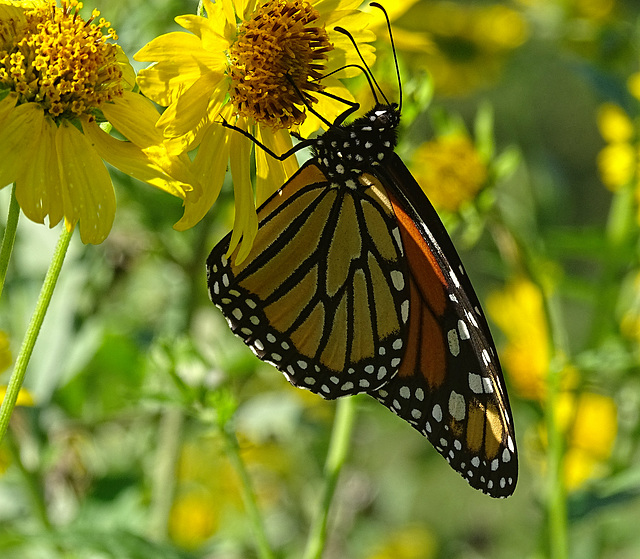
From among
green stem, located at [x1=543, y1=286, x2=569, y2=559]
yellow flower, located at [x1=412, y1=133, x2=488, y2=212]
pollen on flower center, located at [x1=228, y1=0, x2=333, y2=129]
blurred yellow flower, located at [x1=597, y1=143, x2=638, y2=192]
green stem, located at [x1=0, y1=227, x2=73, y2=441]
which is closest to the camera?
green stem, located at [x1=0, y1=227, x2=73, y2=441]

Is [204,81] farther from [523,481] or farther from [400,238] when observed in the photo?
[523,481]

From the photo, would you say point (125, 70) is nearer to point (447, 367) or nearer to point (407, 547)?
point (447, 367)

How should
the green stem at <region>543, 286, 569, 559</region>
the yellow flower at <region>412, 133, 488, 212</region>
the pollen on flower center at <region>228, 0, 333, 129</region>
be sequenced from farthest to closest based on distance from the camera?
the yellow flower at <region>412, 133, 488, 212</region> → the green stem at <region>543, 286, 569, 559</region> → the pollen on flower center at <region>228, 0, 333, 129</region>

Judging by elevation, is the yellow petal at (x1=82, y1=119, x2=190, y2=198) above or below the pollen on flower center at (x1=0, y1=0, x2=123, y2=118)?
below

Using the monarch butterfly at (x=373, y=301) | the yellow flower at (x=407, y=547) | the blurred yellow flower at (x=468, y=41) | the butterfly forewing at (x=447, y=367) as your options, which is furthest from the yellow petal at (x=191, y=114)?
the blurred yellow flower at (x=468, y=41)

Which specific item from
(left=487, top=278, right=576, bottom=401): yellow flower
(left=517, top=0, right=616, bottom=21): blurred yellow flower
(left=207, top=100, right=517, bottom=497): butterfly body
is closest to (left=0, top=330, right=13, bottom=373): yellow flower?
(left=207, top=100, right=517, bottom=497): butterfly body

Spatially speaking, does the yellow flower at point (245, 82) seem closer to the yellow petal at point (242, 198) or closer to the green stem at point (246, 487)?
the yellow petal at point (242, 198)

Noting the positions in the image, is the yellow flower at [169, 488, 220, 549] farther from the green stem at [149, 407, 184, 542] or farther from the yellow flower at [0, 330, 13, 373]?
the yellow flower at [0, 330, 13, 373]
